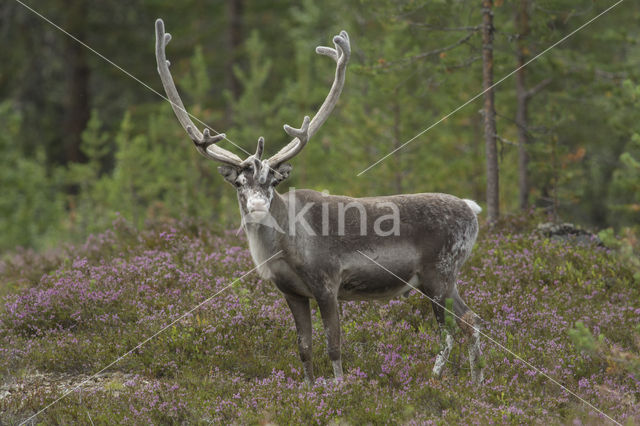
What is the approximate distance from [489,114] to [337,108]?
36.8 feet

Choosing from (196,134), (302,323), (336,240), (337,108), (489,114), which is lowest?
(302,323)

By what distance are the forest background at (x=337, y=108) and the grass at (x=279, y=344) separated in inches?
91.8

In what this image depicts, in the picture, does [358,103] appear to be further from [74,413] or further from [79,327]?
[74,413]

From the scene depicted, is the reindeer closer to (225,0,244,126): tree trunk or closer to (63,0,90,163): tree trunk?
(225,0,244,126): tree trunk

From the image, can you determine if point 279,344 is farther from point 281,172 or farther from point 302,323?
point 281,172

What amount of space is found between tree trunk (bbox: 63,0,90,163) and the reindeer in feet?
65.1

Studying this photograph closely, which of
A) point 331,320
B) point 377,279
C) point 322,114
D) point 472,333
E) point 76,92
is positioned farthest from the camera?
point 76,92

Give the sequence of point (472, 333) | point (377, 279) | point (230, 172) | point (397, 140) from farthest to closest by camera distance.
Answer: point (397, 140), point (472, 333), point (377, 279), point (230, 172)

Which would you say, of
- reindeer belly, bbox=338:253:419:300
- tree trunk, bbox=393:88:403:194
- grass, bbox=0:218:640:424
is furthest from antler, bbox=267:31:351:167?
tree trunk, bbox=393:88:403:194

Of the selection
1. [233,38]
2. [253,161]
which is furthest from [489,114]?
[233,38]

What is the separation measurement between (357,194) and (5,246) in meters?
10.4

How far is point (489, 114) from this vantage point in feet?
39.4

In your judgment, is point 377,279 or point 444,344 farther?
point 444,344

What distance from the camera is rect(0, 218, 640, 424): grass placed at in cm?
653
